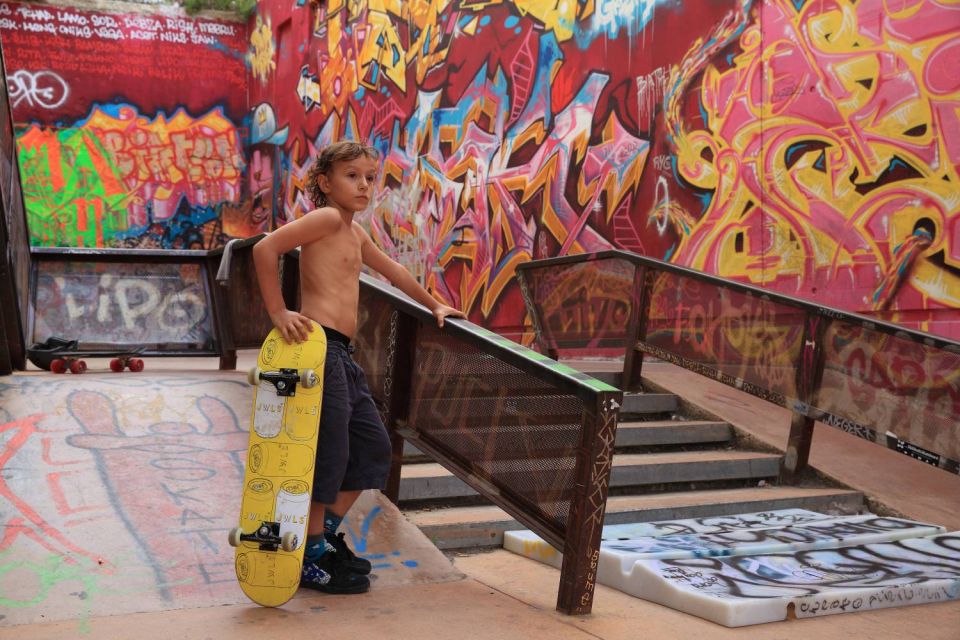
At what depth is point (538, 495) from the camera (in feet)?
12.6

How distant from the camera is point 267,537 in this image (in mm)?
3496

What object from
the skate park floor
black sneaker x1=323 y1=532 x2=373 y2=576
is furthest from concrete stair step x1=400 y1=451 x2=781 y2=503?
black sneaker x1=323 y1=532 x2=373 y2=576

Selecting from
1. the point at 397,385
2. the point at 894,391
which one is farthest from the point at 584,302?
the point at 397,385

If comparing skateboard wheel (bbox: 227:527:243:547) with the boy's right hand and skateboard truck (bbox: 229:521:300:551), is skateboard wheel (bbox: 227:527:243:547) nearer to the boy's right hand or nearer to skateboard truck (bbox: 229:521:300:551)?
skateboard truck (bbox: 229:521:300:551)

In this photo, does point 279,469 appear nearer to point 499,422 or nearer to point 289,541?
point 289,541

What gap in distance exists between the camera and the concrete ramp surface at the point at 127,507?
365 cm

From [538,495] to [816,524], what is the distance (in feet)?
6.21

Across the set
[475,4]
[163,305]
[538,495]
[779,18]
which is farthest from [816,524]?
[475,4]

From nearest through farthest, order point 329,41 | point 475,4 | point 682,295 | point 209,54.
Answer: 1. point 682,295
2. point 475,4
3. point 329,41
4. point 209,54

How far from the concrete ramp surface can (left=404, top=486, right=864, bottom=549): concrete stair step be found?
0.99 ft

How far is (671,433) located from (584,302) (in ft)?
4.97

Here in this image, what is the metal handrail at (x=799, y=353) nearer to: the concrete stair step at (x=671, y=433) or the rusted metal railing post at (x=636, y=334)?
the rusted metal railing post at (x=636, y=334)

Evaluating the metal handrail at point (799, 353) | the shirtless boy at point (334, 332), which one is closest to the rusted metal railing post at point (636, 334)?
the metal handrail at point (799, 353)

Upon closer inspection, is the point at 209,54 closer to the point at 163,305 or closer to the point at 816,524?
the point at 163,305
